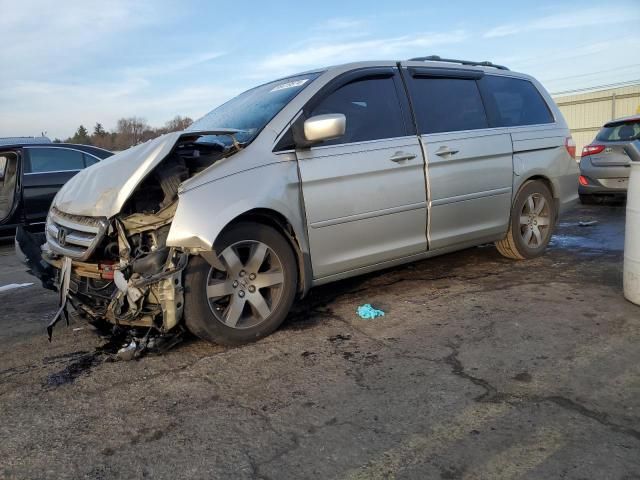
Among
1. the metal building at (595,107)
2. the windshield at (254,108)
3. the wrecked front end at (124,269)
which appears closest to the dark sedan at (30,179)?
the windshield at (254,108)

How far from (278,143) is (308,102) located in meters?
0.46

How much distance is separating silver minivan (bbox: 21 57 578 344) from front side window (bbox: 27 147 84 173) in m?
4.98

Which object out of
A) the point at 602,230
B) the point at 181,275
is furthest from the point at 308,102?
the point at 602,230

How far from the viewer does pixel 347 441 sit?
98.3 inches

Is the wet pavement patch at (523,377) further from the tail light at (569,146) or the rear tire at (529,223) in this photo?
the tail light at (569,146)

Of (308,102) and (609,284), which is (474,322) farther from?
(308,102)

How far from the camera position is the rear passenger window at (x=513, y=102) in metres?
5.36

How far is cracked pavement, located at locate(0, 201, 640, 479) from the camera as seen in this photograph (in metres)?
2.36

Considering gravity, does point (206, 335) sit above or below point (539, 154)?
below

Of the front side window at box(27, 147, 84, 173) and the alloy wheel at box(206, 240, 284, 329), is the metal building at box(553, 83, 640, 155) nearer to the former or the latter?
the front side window at box(27, 147, 84, 173)

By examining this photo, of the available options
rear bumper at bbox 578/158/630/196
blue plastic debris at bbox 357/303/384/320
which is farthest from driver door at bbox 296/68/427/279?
rear bumper at bbox 578/158/630/196

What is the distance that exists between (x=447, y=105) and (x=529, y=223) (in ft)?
5.54

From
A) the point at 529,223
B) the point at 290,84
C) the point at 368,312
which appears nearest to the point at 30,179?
the point at 290,84

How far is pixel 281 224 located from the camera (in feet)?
12.4
